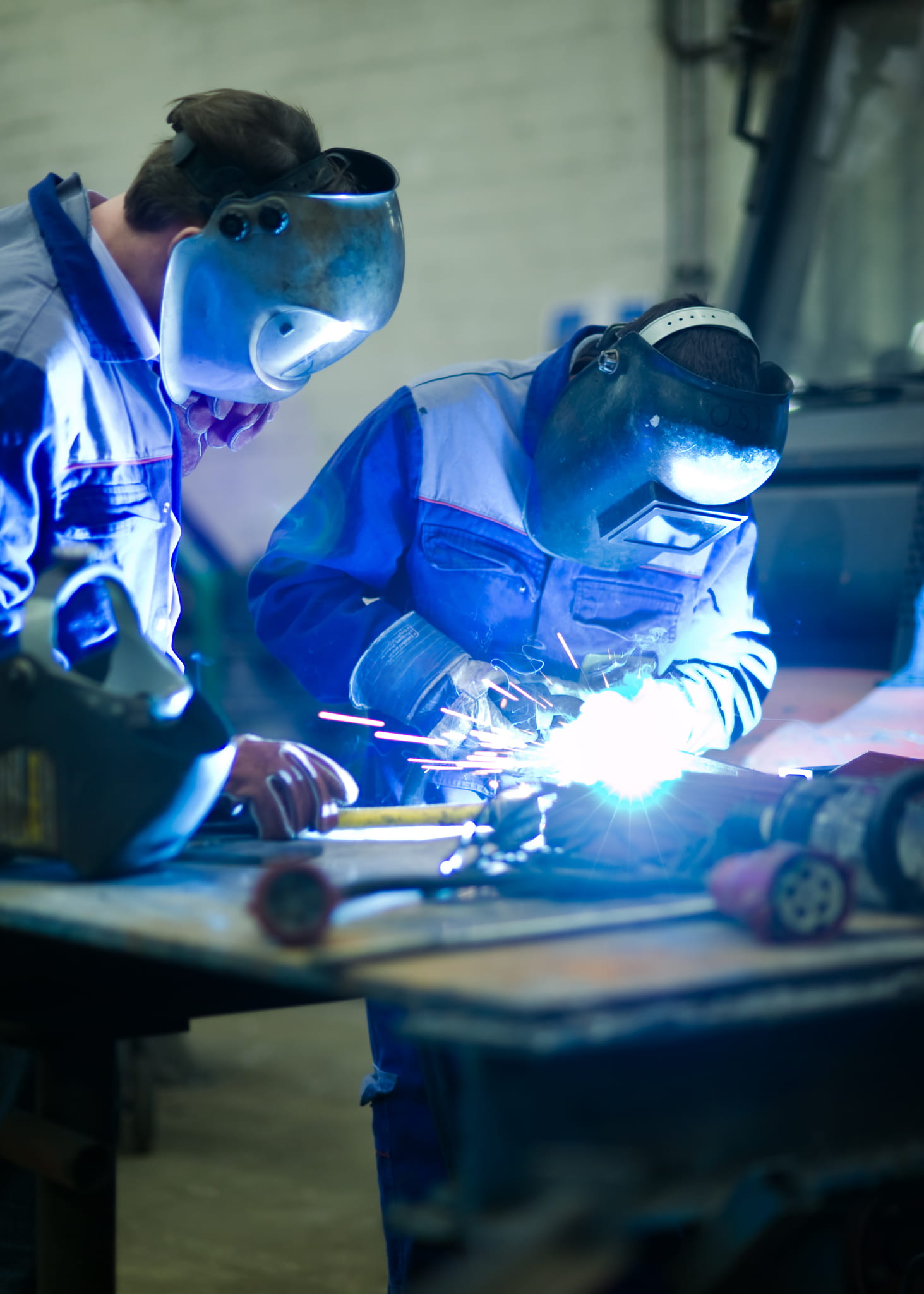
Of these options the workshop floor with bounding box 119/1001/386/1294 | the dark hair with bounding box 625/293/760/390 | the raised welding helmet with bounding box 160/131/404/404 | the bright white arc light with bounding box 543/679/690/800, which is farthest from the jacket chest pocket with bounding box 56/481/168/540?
the workshop floor with bounding box 119/1001/386/1294

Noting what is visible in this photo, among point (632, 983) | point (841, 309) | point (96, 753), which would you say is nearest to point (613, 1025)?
point (632, 983)

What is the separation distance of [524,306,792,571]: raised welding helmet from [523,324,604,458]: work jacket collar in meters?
0.10

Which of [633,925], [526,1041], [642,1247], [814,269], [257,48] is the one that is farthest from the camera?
[257,48]

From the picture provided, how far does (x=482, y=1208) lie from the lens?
882mm

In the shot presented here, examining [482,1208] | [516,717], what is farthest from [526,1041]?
[516,717]

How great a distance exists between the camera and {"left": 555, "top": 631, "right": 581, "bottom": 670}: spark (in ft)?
7.27

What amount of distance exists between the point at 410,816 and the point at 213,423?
72 centimetres

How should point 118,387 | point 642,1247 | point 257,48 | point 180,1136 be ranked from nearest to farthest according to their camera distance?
point 642,1247
point 118,387
point 180,1136
point 257,48

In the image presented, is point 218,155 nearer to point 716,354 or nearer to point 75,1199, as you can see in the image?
point 716,354

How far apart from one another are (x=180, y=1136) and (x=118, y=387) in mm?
2636

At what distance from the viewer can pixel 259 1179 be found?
3396 mm

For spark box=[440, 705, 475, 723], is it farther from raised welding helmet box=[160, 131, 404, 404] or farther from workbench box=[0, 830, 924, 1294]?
workbench box=[0, 830, 924, 1294]

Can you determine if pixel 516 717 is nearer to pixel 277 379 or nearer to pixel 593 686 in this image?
pixel 593 686

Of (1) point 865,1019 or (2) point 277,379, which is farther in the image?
(2) point 277,379
